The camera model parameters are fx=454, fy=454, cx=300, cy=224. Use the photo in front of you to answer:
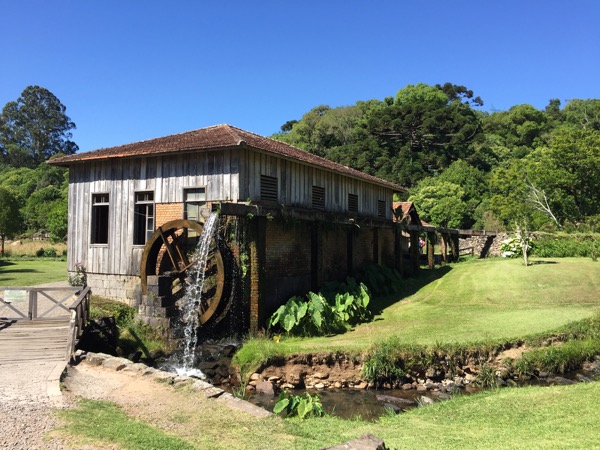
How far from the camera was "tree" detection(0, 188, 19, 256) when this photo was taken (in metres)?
32.8

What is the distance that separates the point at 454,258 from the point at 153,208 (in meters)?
19.9

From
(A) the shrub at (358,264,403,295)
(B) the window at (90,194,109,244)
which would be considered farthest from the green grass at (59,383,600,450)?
(A) the shrub at (358,264,403,295)

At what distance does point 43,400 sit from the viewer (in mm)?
6250

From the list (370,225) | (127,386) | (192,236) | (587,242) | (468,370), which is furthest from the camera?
(587,242)

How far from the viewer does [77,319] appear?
912cm

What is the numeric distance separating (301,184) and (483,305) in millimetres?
7230

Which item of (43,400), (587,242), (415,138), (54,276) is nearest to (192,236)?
(43,400)

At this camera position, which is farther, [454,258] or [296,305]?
[454,258]

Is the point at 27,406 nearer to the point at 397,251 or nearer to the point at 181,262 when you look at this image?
the point at 181,262

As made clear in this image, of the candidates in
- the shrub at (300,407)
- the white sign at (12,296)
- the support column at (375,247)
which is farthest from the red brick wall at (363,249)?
the white sign at (12,296)

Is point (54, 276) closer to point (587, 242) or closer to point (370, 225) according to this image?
point (370, 225)

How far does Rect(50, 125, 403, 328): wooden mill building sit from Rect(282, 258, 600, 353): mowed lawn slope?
2.55 meters

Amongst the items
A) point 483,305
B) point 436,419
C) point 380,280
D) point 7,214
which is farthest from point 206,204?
point 7,214

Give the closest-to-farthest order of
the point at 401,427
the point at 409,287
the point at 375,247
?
1. the point at 401,427
2. the point at 409,287
3. the point at 375,247
